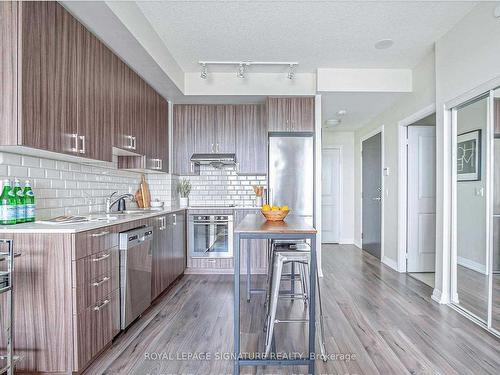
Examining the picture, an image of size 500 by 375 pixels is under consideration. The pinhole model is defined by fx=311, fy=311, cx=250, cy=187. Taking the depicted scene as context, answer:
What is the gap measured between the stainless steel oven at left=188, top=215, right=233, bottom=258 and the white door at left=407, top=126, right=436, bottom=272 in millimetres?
2542

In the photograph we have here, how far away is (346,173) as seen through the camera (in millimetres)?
6598

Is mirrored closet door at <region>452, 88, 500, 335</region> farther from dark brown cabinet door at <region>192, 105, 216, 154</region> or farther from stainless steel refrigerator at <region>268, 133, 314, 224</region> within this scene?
dark brown cabinet door at <region>192, 105, 216, 154</region>

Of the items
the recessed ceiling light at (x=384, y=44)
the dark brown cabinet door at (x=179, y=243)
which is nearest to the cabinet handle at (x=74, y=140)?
the dark brown cabinet door at (x=179, y=243)

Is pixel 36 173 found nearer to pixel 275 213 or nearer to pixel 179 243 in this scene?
pixel 275 213

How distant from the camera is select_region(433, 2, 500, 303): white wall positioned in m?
2.52

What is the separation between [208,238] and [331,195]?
3.34m

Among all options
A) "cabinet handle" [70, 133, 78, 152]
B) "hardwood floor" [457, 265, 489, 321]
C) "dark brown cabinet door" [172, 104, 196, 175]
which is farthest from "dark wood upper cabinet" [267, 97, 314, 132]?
"cabinet handle" [70, 133, 78, 152]

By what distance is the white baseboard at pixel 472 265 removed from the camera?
2.64 m

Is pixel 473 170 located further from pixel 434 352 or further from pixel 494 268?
pixel 434 352

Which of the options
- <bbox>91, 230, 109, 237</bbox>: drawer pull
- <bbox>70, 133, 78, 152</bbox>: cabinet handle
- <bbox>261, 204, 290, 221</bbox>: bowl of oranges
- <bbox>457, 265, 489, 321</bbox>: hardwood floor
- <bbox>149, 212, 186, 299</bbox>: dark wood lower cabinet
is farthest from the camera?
<bbox>149, 212, 186, 299</bbox>: dark wood lower cabinet

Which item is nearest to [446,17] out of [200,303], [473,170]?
[473,170]

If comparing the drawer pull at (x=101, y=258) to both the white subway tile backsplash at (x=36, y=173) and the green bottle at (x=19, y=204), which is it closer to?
the green bottle at (x=19, y=204)

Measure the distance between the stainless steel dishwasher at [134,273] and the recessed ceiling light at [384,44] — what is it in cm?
304

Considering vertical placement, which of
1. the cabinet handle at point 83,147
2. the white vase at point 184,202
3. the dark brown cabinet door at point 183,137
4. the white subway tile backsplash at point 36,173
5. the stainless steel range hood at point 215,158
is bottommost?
the white vase at point 184,202
